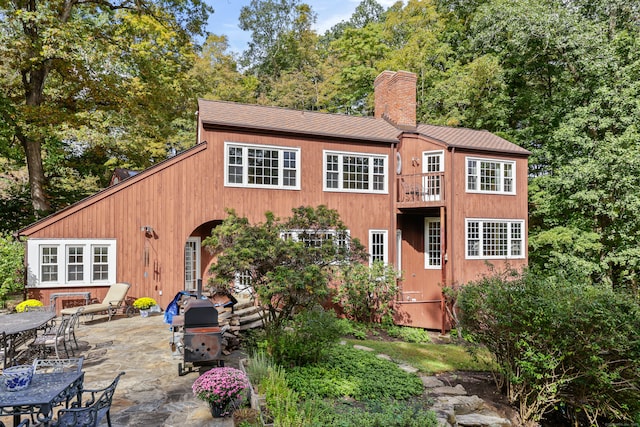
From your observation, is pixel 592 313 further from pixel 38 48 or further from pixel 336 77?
pixel 336 77

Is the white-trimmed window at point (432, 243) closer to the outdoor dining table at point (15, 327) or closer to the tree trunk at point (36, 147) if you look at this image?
the outdoor dining table at point (15, 327)

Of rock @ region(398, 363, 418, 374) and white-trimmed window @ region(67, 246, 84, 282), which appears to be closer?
rock @ region(398, 363, 418, 374)

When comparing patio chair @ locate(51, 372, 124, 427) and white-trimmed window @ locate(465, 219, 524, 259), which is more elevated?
white-trimmed window @ locate(465, 219, 524, 259)

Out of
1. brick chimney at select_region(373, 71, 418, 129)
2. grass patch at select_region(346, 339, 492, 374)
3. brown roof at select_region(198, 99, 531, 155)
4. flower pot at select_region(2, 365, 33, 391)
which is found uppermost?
brick chimney at select_region(373, 71, 418, 129)

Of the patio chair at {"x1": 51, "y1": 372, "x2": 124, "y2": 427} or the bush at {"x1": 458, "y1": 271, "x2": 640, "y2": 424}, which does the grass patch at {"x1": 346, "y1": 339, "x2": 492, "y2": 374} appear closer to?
the bush at {"x1": 458, "y1": 271, "x2": 640, "y2": 424}

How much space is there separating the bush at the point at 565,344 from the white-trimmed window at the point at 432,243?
9.33 meters

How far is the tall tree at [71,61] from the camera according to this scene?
16469mm

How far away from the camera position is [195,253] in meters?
14.9

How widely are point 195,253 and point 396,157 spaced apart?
29.7ft

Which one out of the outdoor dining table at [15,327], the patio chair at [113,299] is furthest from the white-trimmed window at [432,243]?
the outdoor dining table at [15,327]

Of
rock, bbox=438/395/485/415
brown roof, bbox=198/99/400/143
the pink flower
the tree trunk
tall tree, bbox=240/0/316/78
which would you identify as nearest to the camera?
the pink flower

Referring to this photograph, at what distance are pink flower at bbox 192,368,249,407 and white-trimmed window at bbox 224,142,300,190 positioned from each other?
362 inches

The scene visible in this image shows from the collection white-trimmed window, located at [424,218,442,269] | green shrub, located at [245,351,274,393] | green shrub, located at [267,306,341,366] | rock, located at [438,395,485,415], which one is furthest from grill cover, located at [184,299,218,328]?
white-trimmed window, located at [424,218,442,269]

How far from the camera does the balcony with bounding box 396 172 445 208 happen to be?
50.6ft
